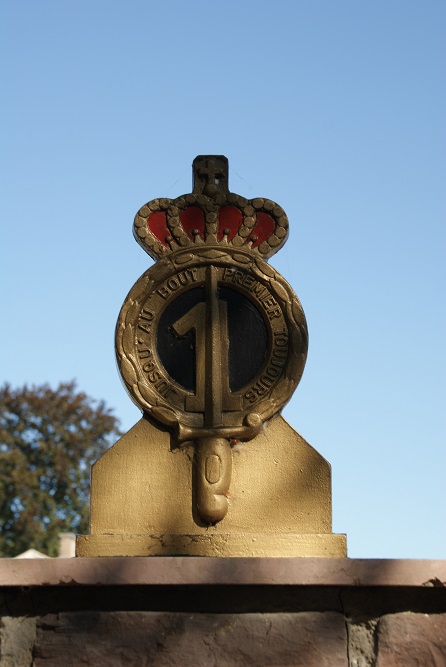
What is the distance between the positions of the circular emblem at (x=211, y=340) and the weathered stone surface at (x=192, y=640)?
2.24 feet

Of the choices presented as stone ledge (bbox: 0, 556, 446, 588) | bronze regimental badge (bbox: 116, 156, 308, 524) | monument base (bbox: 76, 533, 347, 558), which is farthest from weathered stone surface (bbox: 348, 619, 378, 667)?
bronze regimental badge (bbox: 116, 156, 308, 524)

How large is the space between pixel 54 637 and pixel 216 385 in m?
0.96

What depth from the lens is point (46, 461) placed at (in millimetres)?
26297

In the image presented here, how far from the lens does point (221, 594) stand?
2.87 m

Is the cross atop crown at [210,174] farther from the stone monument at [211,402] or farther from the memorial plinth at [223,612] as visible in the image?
the memorial plinth at [223,612]

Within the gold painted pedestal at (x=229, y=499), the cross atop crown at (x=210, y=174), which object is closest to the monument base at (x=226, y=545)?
the gold painted pedestal at (x=229, y=499)

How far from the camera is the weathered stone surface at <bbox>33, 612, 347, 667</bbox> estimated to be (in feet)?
9.17

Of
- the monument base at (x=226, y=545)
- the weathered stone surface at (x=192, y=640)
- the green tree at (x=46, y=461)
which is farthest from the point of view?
the green tree at (x=46, y=461)

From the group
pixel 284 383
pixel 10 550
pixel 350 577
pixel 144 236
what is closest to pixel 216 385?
pixel 284 383

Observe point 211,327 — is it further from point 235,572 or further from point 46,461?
point 46,461

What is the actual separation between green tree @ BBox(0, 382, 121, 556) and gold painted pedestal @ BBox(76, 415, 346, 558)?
22.4m

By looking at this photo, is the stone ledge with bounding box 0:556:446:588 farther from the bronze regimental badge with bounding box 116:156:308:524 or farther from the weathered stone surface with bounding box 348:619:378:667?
the bronze regimental badge with bounding box 116:156:308:524

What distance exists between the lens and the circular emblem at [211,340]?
3.30 m

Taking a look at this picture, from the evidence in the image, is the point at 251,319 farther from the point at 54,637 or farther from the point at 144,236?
the point at 54,637
